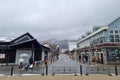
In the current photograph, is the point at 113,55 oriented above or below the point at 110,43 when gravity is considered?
below

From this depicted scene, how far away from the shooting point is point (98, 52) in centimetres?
3809

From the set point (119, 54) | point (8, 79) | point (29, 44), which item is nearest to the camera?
point (8, 79)

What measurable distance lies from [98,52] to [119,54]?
582cm

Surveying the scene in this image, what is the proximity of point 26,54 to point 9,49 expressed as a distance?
127 inches

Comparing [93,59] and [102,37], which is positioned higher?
[102,37]

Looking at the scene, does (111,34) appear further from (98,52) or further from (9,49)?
(9,49)

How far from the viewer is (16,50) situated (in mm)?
27375

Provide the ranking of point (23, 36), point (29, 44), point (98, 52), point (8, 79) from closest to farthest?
point (8, 79) → point (29, 44) → point (23, 36) → point (98, 52)

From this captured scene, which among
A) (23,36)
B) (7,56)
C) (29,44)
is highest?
(23,36)

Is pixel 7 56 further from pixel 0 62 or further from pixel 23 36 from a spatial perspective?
pixel 23 36

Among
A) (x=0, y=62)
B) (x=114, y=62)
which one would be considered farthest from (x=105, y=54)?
(x=0, y=62)

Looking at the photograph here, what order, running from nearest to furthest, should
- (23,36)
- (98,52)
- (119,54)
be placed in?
1. (23,36)
2. (119,54)
3. (98,52)

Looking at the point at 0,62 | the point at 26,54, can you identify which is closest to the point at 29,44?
the point at 26,54

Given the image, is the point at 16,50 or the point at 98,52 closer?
the point at 16,50
